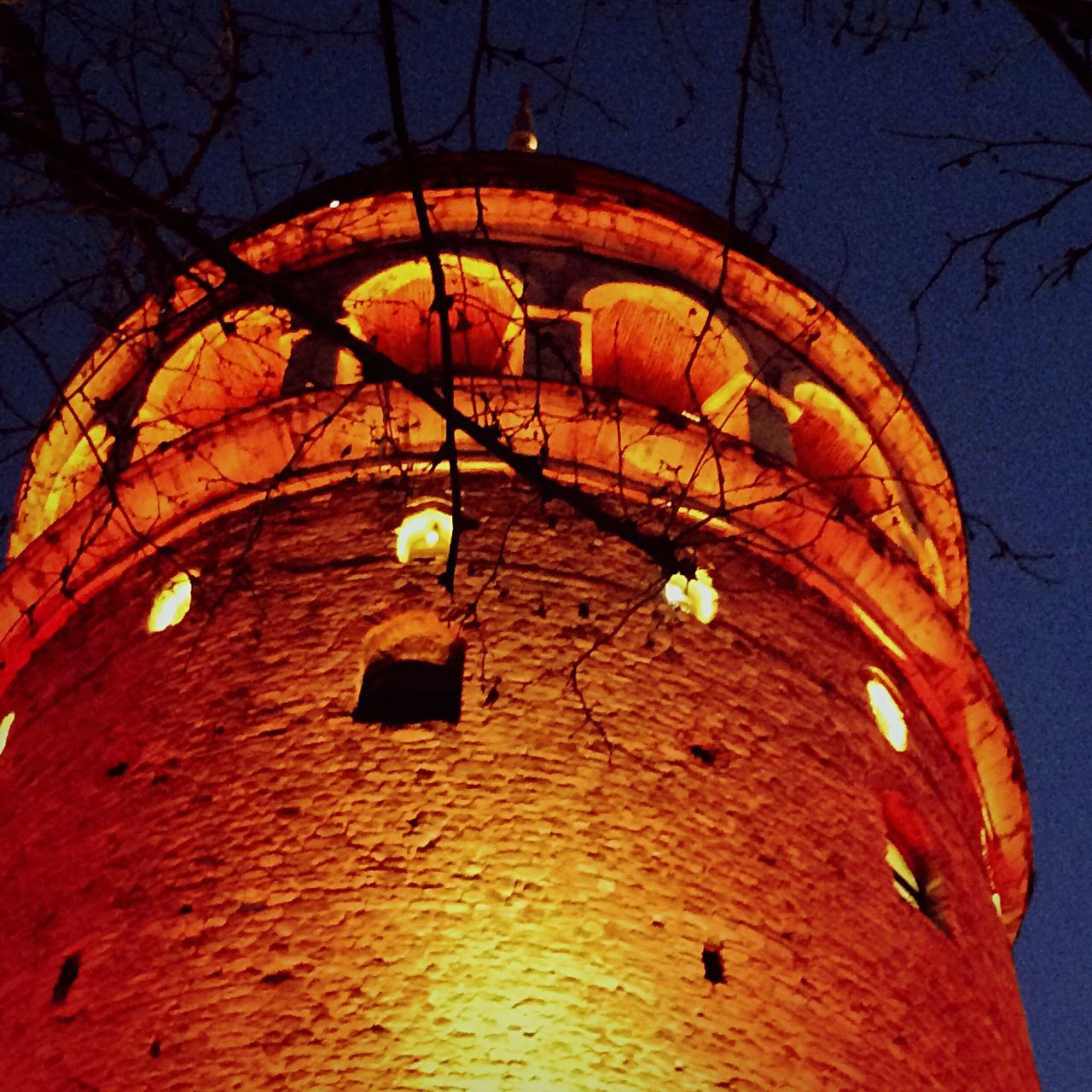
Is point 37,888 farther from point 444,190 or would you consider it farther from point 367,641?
point 444,190

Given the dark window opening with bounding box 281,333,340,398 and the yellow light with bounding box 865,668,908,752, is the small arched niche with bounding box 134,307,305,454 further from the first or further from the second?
the yellow light with bounding box 865,668,908,752

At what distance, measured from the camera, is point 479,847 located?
885 centimetres

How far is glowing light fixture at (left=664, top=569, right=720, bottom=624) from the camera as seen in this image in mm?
11047

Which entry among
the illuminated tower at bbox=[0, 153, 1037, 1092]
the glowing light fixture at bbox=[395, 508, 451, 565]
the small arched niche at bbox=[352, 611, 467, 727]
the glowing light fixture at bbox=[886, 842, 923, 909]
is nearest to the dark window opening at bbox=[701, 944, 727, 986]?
the illuminated tower at bbox=[0, 153, 1037, 1092]

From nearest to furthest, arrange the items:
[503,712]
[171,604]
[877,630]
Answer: [503,712] < [171,604] < [877,630]

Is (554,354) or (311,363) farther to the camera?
(311,363)

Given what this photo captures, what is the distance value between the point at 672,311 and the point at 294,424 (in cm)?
372

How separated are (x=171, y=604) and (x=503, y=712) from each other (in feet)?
10.2

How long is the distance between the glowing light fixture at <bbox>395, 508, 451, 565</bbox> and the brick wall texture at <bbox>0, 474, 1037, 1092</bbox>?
135mm

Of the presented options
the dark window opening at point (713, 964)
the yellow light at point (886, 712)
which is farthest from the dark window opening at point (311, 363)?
the dark window opening at point (713, 964)

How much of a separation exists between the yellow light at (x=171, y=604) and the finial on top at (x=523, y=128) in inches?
355

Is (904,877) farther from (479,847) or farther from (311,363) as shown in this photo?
(311,363)

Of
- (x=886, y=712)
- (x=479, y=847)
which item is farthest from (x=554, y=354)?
(x=479, y=847)

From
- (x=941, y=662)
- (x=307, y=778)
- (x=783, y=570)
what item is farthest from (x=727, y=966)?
(x=941, y=662)
